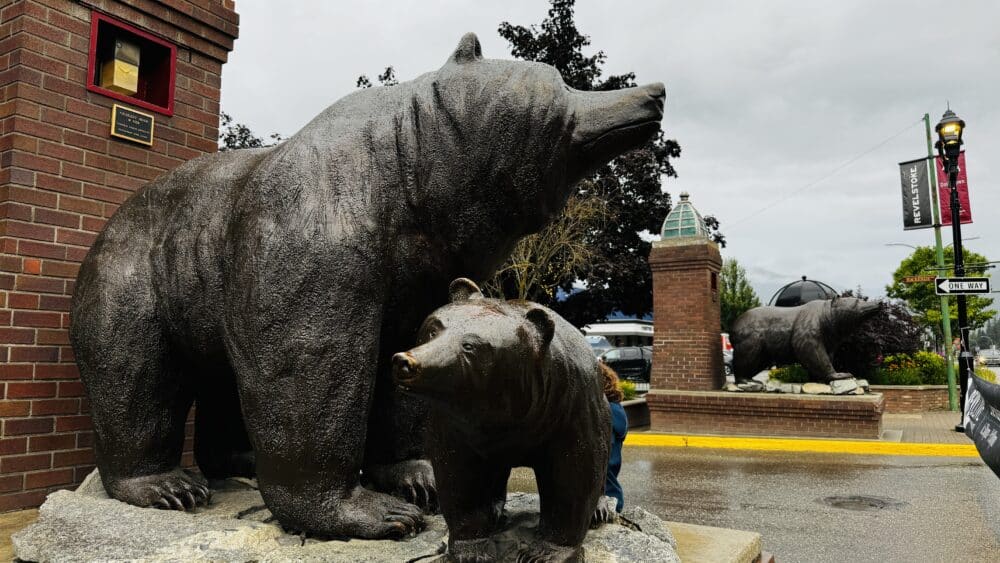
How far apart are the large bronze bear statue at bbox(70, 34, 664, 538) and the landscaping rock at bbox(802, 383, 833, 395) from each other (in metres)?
8.79

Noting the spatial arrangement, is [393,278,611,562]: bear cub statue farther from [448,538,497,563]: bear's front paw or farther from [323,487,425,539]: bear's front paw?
[323,487,425,539]: bear's front paw

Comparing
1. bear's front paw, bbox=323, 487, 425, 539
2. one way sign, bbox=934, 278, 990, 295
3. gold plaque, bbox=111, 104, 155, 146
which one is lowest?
bear's front paw, bbox=323, 487, 425, 539

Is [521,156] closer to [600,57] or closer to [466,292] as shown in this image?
[466,292]

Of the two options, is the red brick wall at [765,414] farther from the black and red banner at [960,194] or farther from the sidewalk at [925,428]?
the black and red banner at [960,194]

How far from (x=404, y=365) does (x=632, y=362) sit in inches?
781

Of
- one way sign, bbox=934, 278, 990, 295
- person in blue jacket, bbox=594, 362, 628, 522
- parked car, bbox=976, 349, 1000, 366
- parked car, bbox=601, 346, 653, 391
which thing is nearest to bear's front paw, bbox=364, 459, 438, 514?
person in blue jacket, bbox=594, 362, 628, 522

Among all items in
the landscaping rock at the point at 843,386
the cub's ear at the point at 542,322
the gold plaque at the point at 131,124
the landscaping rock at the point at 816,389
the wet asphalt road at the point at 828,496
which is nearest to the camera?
the cub's ear at the point at 542,322

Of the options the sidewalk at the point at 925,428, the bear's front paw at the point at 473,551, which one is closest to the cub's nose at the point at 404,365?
the bear's front paw at the point at 473,551

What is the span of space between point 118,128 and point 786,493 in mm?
5971

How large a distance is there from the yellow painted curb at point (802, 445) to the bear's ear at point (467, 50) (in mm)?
8033

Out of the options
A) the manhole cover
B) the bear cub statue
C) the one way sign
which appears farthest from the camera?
the one way sign

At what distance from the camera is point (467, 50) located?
2586 mm

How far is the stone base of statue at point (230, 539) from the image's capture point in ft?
7.41

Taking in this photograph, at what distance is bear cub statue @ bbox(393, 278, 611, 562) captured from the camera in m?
1.69
